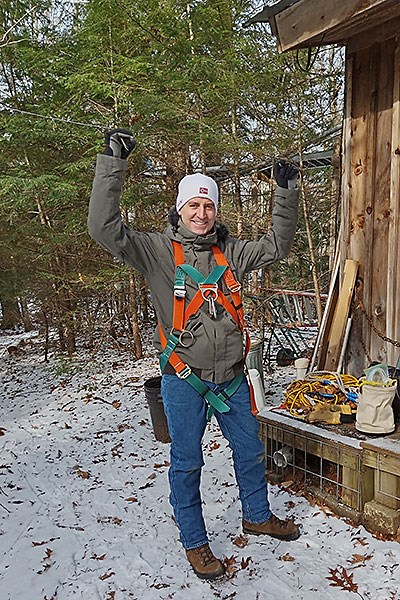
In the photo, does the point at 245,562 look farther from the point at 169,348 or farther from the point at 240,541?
the point at 169,348

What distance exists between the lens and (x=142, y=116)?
648cm

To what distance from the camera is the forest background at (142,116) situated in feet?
20.7

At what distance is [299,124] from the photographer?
642 centimetres

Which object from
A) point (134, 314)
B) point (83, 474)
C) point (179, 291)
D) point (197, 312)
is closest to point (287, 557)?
point (197, 312)

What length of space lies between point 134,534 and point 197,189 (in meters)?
2.17

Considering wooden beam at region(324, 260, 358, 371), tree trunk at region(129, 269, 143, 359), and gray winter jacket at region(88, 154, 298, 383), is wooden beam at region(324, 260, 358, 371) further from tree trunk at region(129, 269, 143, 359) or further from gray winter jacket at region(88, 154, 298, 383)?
tree trunk at region(129, 269, 143, 359)

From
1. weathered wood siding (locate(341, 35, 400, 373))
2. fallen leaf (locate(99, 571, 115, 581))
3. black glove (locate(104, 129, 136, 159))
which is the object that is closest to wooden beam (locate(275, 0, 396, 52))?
weathered wood siding (locate(341, 35, 400, 373))

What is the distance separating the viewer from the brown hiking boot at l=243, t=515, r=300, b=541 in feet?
8.87

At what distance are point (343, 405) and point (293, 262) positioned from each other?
26.4 ft

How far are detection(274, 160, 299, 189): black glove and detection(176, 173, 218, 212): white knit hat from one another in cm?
32

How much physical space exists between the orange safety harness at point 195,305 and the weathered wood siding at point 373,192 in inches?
72.7

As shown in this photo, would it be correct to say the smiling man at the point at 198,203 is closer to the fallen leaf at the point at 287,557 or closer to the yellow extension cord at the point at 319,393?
the yellow extension cord at the point at 319,393

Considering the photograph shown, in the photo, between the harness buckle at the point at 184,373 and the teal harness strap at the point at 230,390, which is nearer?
the harness buckle at the point at 184,373

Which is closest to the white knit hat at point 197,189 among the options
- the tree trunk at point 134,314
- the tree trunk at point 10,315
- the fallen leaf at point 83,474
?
the fallen leaf at point 83,474
